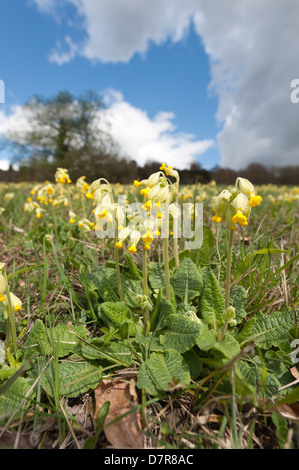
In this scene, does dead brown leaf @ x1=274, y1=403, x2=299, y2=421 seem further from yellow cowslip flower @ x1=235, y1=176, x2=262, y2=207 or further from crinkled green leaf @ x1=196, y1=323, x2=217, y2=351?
yellow cowslip flower @ x1=235, y1=176, x2=262, y2=207

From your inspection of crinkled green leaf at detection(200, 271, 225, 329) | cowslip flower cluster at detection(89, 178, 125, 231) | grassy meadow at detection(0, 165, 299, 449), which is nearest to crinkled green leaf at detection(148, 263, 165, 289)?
grassy meadow at detection(0, 165, 299, 449)

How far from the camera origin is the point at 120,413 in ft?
5.14

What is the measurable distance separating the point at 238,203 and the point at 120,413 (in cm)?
142

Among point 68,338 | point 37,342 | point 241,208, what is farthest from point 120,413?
point 241,208

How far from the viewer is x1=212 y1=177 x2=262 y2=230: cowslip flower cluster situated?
1.73 m

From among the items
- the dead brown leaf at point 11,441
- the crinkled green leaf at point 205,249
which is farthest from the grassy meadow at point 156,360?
the crinkled green leaf at point 205,249

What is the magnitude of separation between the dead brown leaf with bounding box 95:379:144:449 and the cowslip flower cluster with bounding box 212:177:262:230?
120cm

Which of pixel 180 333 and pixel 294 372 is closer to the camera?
pixel 294 372

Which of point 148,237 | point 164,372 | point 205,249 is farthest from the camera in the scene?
point 205,249

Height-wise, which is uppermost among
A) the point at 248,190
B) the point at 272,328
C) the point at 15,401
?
the point at 248,190

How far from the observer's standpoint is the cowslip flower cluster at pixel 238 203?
1.73 metres

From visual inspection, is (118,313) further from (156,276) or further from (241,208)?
(241,208)

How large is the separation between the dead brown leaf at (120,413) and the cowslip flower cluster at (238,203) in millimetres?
1196

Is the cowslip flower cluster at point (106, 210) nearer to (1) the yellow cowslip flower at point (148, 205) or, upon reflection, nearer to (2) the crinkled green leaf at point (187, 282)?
(1) the yellow cowslip flower at point (148, 205)
